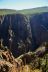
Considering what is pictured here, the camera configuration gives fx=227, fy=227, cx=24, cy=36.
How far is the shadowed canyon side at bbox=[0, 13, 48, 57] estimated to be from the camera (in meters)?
126

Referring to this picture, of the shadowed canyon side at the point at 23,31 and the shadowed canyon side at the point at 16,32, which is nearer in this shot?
the shadowed canyon side at the point at 16,32

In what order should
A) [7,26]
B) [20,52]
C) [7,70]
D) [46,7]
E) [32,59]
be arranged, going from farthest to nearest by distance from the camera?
[46,7], [7,26], [20,52], [32,59], [7,70]

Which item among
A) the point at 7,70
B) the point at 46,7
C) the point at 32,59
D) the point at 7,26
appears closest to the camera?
the point at 7,70

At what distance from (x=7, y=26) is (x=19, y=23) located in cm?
814

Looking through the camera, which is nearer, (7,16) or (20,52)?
(20,52)

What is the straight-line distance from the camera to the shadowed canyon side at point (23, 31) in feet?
413

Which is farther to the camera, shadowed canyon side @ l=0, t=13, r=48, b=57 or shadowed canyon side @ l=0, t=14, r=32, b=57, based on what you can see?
shadowed canyon side @ l=0, t=13, r=48, b=57

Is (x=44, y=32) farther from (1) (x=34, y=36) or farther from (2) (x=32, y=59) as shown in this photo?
(2) (x=32, y=59)

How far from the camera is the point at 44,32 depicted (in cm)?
13312

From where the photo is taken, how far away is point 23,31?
134000 mm

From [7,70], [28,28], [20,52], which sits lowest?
[20,52]

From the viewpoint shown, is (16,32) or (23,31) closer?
(16,32)

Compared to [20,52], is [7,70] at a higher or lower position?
higher

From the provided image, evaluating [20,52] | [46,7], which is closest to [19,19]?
[20,52]
